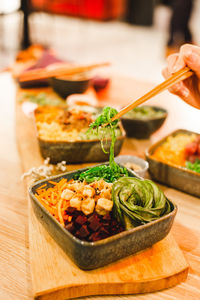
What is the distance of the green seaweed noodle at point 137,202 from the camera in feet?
4.45

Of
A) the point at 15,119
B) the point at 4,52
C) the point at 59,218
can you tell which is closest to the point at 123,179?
the point at 59,218

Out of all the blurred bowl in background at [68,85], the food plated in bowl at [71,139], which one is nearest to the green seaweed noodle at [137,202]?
the food plated in bowl at [71,139]

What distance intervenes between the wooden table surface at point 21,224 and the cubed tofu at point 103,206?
0.34m

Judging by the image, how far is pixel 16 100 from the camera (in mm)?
3143

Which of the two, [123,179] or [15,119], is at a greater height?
[123,179]

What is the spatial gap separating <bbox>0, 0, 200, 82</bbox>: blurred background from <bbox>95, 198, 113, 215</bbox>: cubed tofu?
6.11m

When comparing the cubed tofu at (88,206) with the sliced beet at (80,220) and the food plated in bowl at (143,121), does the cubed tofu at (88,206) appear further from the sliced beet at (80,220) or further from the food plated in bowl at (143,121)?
the food plated in bowl at (143,121)

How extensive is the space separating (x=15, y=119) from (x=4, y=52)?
5966 millimetres

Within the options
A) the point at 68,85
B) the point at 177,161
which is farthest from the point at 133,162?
the point at 68,85

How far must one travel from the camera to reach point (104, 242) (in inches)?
48.7

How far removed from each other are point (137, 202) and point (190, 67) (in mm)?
834

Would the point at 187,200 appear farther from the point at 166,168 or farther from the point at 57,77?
the point at 57,77

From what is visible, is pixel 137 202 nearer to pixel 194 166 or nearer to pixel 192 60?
pixel 194 166

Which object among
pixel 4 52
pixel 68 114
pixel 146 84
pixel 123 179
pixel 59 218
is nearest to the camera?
pixel 59 218
